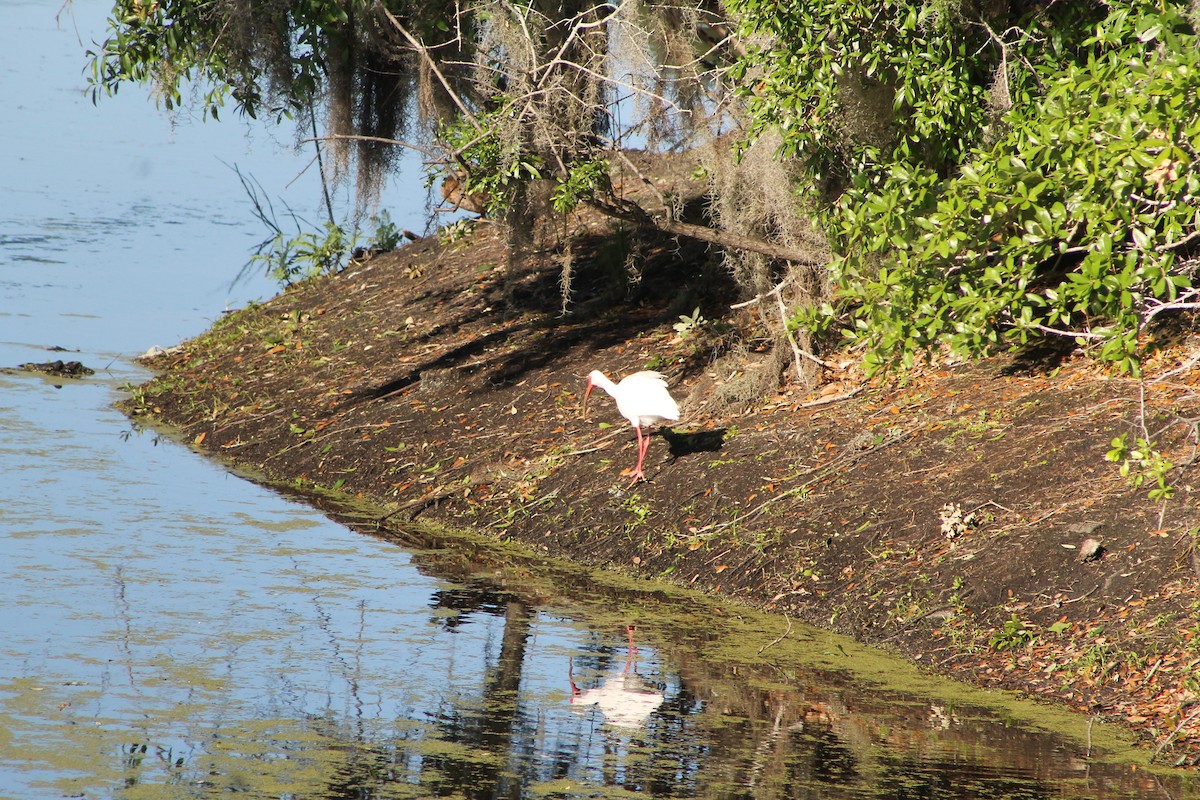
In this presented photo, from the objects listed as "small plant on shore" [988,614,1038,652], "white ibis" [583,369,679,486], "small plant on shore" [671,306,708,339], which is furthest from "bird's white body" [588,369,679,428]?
"small plant on shore" [988,614,1038,652]

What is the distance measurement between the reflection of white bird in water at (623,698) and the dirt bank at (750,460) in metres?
1.47

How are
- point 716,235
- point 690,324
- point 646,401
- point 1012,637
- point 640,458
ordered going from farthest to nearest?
point 690,324
point 716,235
point 640,458
point 646,401
point 1012,637

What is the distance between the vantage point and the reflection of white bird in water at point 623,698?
5.92m

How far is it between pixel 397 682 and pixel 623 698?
1070 mm

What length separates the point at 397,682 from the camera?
6293 mm

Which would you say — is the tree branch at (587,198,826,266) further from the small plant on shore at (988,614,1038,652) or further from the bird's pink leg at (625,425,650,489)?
the small plant on shore at (988,614,1038,652)

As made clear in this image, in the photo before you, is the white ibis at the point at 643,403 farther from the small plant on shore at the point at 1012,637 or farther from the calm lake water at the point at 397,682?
the small plant on shore at the point at 1012,637

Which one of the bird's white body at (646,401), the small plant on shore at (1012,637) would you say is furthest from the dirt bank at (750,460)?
the bird's white body at (646,401)

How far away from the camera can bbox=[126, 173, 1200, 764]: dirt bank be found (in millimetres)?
6730

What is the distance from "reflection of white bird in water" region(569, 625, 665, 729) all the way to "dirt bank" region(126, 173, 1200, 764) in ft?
4.83

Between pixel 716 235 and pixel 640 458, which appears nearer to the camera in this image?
pixel 640 458

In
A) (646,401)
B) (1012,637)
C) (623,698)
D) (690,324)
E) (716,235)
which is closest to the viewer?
(623,698)

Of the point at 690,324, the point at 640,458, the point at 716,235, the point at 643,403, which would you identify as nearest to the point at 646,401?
the point at 643,403

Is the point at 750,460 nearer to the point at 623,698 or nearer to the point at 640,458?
the point at 640,458
